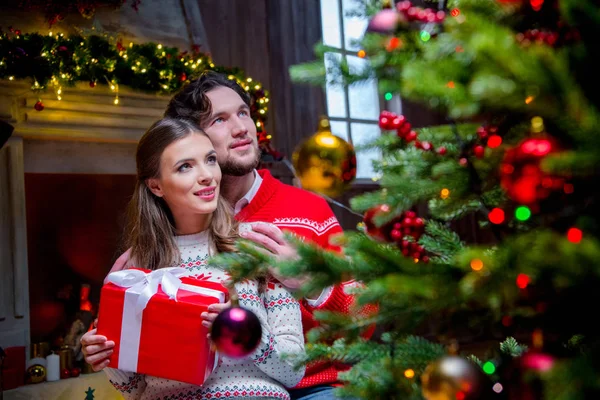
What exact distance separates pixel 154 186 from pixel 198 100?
0.43 metres

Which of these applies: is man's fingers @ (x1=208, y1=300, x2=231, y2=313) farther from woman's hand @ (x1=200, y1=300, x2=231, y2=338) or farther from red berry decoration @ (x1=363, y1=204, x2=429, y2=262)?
red berry decoration @ (x1=363, y1=204, x2=429, y2=262)

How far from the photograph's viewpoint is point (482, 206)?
0.79 m

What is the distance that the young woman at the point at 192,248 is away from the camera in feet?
4.62

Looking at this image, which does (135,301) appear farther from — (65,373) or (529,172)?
(65,373)

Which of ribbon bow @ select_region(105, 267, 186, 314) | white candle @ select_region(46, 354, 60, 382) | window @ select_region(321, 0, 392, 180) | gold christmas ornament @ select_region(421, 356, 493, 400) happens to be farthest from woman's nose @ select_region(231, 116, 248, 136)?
window @ select_region(321, 0, 392, 180)

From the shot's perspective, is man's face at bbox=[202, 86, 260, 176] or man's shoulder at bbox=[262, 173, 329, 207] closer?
man's face at bbox=[202, 86, 260, 176]

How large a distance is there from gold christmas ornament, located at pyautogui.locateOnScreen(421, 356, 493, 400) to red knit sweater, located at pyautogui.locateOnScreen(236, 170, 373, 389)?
3.75ft

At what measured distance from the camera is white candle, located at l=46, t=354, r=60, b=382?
2846 millimetres

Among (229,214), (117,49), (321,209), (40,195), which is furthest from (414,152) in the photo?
(40,195)

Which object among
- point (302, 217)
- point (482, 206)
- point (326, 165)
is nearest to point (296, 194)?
point (302, 217)

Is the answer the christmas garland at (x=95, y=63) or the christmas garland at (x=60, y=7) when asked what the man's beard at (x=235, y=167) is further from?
the christmas garland at (x=60, y=7)

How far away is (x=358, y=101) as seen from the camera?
498cm

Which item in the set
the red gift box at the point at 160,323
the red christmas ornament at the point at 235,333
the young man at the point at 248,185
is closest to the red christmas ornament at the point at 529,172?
the red christmas ornament at the point at 235,333

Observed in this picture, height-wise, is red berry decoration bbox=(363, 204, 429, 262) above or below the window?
below
